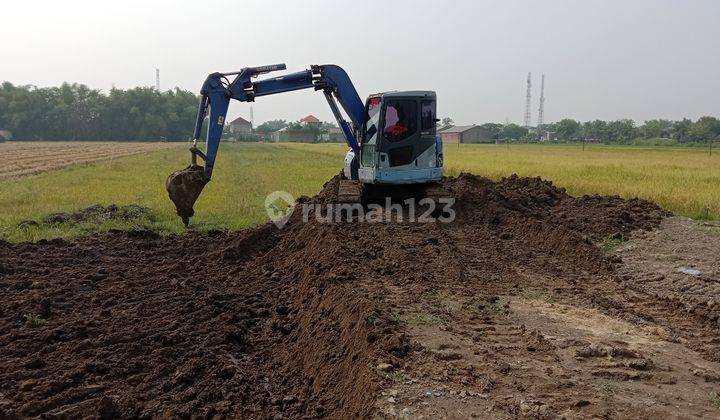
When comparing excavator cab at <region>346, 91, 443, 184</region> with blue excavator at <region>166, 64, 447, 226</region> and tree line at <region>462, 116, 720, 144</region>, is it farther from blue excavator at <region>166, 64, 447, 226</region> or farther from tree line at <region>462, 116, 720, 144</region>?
tree line at <region>462, 116, 720, 144</region>

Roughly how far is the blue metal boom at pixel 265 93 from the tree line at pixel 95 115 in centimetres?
9069

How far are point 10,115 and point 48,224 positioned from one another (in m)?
98.4

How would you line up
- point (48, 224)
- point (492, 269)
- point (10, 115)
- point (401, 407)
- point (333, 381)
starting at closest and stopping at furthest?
1. point (401, 407)
2. point (333, 381)
3. point (492, 269)
4. point (48, 224)
5. point (10, 115)

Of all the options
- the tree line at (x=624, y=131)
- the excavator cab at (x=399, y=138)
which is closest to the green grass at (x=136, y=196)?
the excavator cab at (x=399, y=138)

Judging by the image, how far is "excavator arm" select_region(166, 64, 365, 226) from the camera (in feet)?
36.6

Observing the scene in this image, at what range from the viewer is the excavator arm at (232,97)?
11148mm

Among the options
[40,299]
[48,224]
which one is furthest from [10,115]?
[40,299]

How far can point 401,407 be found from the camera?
13.7ft

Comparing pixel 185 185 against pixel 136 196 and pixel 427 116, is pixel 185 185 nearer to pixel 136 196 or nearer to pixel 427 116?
pixel 427 116

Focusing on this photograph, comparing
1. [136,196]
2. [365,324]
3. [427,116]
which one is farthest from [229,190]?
[365,324]

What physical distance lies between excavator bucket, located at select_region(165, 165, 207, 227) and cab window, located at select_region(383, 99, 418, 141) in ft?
13.2

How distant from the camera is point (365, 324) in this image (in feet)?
18.7

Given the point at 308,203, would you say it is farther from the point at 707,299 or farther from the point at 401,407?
the point at 401,407

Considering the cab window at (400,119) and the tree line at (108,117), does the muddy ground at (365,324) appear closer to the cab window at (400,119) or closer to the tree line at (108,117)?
the cab window at (400,119)
